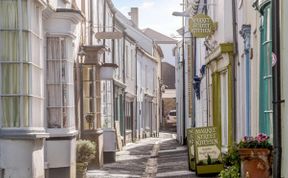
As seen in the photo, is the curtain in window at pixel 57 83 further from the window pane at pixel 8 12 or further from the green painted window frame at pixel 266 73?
the green painted window frame at pixel 266 73

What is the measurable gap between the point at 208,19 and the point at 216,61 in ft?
4.13

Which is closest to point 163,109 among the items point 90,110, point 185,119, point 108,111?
point 185,119

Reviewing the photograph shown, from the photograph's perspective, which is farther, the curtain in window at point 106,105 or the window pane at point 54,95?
the curtain in window at point 106,105

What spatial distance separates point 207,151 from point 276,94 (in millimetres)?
8273

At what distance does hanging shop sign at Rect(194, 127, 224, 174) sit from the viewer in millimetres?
17125

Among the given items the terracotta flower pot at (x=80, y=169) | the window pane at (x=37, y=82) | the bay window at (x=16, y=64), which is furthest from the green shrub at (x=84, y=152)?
the bay window at (x=16, y=64)

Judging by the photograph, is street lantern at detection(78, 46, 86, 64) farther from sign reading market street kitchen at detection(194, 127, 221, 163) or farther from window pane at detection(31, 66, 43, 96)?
window pane at detection(31, 66, 43, 96)

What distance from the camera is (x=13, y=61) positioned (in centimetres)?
A: 1132

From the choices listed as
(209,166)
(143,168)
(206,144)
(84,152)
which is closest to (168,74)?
(143,168)

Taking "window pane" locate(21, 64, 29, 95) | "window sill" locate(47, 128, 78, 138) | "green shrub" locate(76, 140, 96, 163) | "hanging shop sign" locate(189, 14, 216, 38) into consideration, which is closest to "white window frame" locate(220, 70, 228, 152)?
"hanging shop sign" locate(189, 14, 216, 38)

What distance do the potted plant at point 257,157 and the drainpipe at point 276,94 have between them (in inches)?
13.9

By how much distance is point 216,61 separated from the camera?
1875 cm

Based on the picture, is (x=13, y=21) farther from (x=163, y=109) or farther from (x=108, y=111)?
(x=163, y=109)

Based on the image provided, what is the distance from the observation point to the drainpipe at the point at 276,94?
8.95m
